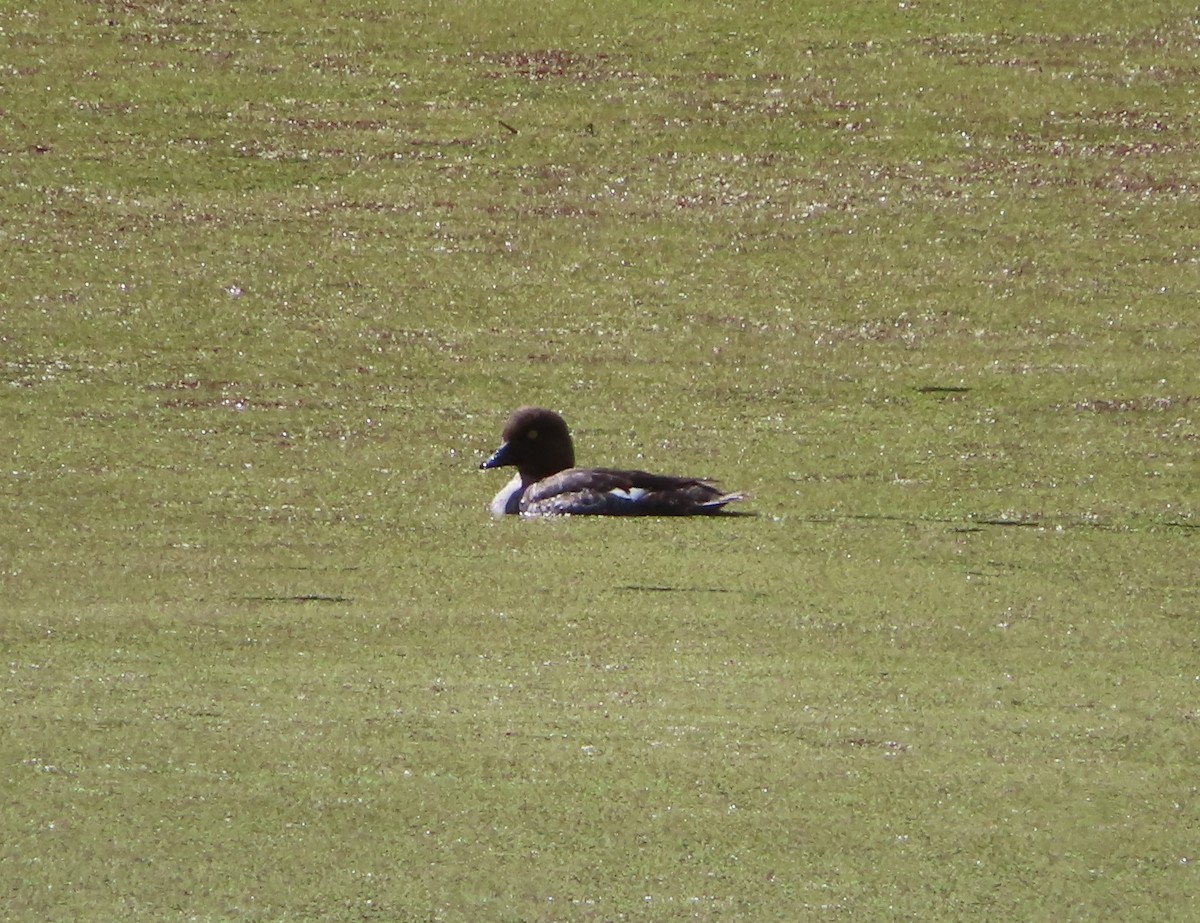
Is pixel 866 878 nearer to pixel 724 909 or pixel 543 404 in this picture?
pixel 724 909

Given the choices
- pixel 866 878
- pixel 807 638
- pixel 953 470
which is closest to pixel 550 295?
pixel 953 470

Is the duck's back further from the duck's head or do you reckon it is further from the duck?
the duck's head

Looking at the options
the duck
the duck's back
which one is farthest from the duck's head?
the duck's back

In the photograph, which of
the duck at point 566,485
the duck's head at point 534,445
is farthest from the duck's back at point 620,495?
the duck's head at point 534,445

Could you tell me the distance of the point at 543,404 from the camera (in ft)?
37.0

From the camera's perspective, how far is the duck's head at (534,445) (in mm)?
9875

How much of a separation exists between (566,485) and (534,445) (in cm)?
52

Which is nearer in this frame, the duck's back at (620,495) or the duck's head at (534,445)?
the duck's back at (620,495)

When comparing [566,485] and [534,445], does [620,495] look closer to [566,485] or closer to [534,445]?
[566,485]

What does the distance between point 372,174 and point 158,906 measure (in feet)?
35.3

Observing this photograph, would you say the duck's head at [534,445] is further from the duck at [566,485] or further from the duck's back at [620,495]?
the duck's back at [620,495]

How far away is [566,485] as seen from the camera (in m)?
9.47

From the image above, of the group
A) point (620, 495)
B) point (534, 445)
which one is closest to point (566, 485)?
point (620, 495)

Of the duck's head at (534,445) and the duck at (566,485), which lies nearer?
the duck at (566,485)
